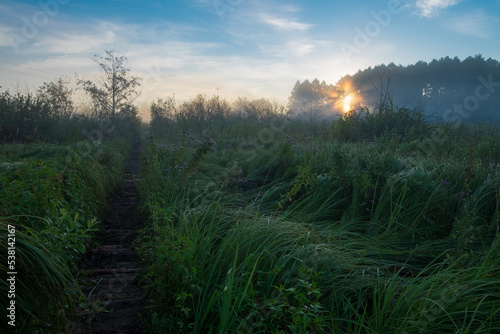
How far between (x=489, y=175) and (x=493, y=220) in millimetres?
822

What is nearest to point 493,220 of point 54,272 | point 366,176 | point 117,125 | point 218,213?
point 366,176

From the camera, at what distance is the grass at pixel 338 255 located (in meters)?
1.85

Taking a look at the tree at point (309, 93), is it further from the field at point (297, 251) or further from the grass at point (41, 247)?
the grass at point (41, 247)

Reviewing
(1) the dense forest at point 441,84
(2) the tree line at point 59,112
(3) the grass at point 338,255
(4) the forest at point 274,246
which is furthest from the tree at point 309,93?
(3) the grass at point 338,255

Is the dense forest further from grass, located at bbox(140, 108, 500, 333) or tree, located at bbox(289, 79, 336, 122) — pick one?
grass, located at bbox(140, 108, 500, 333)

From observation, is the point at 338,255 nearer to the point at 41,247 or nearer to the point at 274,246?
the point at 274,246

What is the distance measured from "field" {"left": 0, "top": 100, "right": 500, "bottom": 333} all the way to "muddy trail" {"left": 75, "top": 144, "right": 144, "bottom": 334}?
0.39 ft

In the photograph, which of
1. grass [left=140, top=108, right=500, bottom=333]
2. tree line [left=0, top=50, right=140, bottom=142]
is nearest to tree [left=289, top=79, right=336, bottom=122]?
tree line [left=0, top=50, right=140, bottom=142]

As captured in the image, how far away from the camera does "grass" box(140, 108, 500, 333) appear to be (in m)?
1.85

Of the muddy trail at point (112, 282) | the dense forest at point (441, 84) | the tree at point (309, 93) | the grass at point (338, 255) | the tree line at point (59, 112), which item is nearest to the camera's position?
the grass at point (338, 255)

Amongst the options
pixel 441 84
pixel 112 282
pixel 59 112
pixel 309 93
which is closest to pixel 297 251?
pixel 112 282

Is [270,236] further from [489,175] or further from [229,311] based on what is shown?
[489,175]

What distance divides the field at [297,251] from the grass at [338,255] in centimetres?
1

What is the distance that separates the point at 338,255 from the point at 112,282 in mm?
1926
